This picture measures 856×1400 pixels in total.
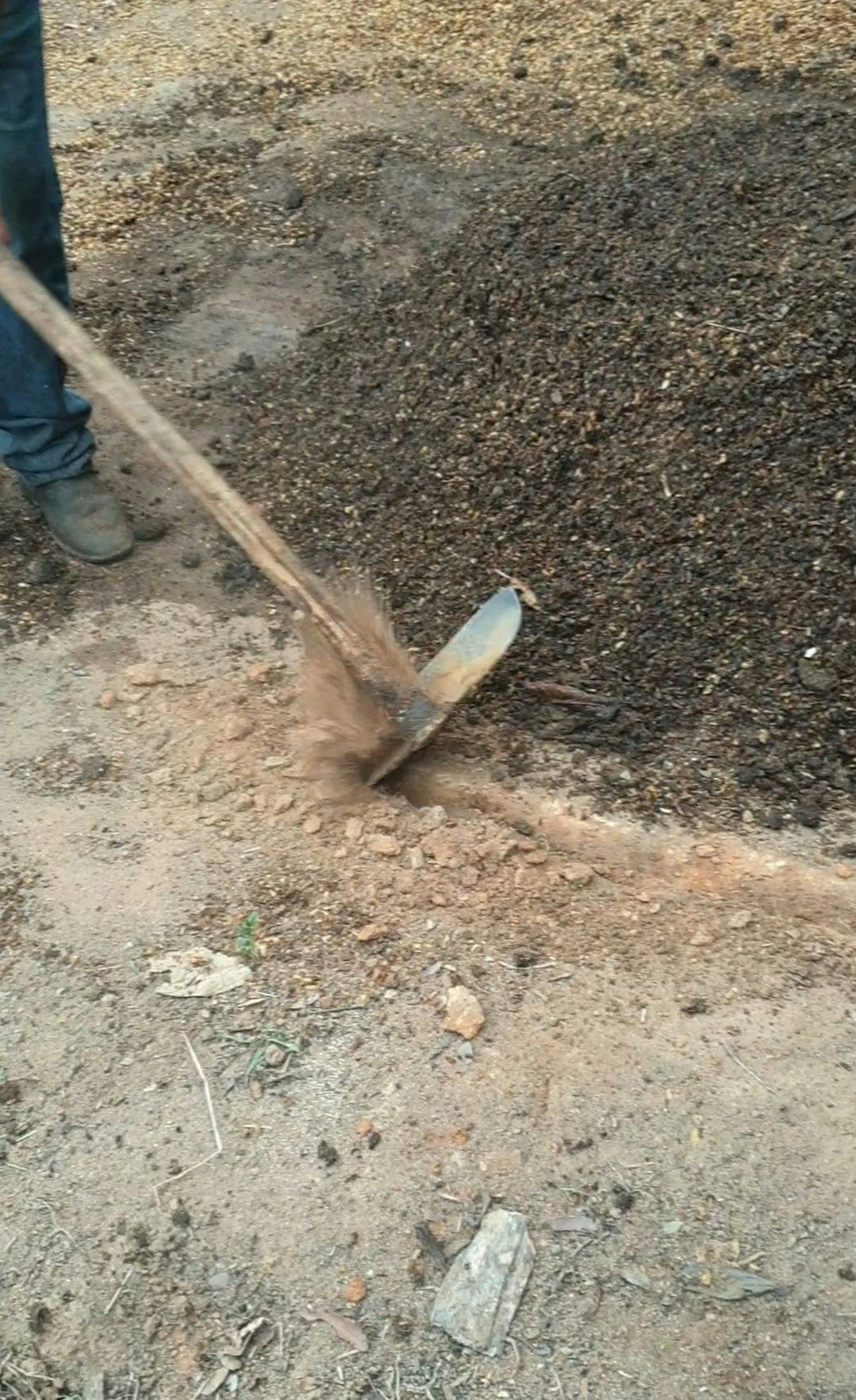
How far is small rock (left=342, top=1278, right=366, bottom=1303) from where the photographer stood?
205 cm

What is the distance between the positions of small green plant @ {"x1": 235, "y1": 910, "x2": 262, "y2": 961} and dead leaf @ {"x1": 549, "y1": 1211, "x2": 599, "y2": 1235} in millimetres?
704

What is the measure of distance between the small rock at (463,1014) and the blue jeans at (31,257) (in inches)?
71.0

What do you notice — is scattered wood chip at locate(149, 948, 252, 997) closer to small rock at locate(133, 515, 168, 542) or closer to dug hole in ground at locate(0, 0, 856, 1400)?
dug hole in ground at locate(0, 0, 856, 1400)

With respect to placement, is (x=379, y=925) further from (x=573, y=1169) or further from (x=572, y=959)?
(x=573, y=1169)

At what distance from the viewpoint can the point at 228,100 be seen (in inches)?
215

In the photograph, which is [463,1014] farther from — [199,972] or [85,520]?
[85,520]

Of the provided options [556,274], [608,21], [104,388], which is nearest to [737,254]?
[556,274]

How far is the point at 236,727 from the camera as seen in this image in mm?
2963

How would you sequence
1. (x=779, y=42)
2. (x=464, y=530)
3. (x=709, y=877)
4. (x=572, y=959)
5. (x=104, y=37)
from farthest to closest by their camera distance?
(x=104, y=37) → (x=779, y=42) → (x=464, y=530) → (x=709, y=877) → (x=572, y=959)

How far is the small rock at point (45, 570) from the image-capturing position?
3.48 m

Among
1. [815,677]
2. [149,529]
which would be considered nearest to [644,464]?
[815,677]

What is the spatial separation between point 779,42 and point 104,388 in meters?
3.39

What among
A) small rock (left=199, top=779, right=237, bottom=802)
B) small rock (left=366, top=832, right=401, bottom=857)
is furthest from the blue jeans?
small rock (left=366, top=832, right=401, bottom=857)

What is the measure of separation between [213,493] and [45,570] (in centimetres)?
102
